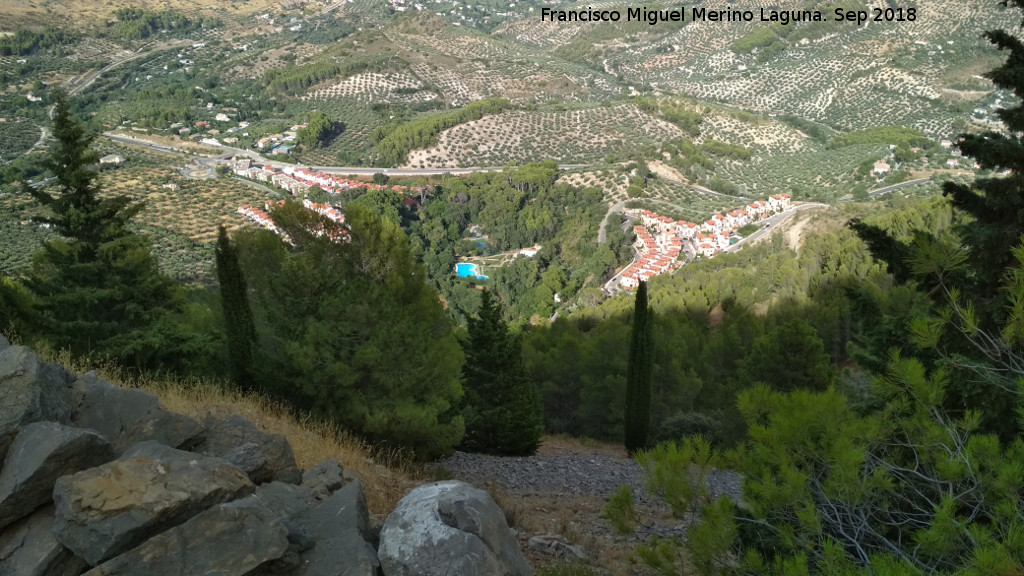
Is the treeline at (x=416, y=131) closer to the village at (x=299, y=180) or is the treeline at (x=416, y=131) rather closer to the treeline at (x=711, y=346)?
the village at (x=299, y=180)

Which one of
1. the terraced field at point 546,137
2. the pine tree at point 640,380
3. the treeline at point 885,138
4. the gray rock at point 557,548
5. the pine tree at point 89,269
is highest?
the pine tree at point 89,269

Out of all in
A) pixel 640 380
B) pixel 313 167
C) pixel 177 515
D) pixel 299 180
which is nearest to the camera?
pixel 177 515

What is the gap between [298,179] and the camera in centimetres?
5134

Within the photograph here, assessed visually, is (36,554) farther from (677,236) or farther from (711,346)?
(677,236)

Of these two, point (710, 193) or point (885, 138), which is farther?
point (885, 138)

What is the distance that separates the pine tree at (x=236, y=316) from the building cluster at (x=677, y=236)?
25919 mm

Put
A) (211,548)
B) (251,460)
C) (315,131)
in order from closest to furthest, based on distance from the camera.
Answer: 1. (211,548)
2. (251,460)
3. (315,131)

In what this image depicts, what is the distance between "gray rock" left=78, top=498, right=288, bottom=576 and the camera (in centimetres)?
296

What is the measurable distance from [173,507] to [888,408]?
3.81 meters

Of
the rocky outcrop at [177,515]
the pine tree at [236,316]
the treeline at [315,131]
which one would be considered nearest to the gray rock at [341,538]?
the rocky outcrop at [177,515]

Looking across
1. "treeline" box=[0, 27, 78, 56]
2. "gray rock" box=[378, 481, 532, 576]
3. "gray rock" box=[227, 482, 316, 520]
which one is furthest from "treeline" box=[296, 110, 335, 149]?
"gray rock" box=[378, 481, 532, 576]

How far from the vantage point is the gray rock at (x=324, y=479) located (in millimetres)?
4164

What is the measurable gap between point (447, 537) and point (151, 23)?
412 ft

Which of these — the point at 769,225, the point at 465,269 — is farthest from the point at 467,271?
the point at 769,225
